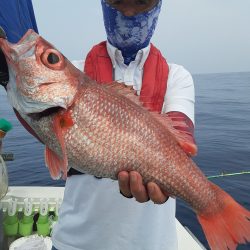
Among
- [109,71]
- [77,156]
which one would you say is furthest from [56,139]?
[109,71]

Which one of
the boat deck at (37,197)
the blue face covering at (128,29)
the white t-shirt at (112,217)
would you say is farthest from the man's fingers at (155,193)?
the boat deck at (37,197)

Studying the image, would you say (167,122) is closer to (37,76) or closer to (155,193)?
(155,193)

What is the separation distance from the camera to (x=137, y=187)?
Result: 2291 millimetres

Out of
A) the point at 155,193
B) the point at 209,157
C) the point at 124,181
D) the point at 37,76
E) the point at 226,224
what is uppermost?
the point at 37,76

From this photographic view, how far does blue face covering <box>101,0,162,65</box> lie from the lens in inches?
124

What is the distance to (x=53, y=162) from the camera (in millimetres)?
2324

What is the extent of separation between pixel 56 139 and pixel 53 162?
25cm

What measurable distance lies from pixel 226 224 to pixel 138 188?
784 mm

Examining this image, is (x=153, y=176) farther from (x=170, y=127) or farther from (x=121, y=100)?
(x=121, y=100)

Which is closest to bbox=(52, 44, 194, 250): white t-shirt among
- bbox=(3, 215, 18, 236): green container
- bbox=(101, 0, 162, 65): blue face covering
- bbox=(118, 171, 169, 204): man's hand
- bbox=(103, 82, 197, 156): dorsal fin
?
bbox=(103, 82, 197, 156): dorsal fin

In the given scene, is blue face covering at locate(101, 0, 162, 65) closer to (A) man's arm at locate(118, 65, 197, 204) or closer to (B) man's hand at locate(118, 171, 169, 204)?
(A) man's arm at locate(118, 65, 197, 204)

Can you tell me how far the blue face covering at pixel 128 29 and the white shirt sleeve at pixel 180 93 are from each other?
0.46 m

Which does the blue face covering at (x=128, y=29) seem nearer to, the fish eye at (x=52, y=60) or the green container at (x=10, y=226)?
the fish eye at (x=52, y=60)

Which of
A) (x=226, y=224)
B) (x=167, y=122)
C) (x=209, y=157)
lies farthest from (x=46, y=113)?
(x=209, y=157)
